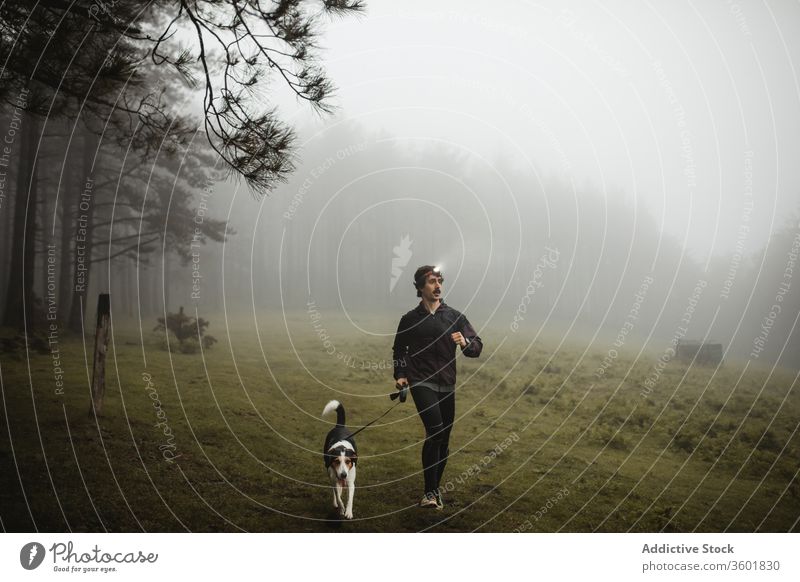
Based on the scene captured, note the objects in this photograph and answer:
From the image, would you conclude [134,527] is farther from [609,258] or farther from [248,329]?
[609,258]

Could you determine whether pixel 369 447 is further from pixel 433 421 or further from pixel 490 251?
pixel 490 251

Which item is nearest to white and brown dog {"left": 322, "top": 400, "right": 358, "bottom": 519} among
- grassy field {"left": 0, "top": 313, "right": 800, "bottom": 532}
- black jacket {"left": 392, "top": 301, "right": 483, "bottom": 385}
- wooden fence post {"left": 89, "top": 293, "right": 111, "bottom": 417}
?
grassy field {"left": 0, "top": 313, "right": 800, "bottom": 532}

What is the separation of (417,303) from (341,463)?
3.76 m

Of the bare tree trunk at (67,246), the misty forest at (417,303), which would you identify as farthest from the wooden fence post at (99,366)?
the bare tree trunk at (67,246)

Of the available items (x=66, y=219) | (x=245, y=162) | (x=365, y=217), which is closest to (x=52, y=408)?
(x=245, y=162)

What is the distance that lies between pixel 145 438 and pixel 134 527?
1.23 metres

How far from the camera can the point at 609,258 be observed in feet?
35.0

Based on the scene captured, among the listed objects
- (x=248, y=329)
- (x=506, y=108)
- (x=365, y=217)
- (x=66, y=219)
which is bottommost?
(x=248, y=329)

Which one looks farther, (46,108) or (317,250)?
(317,250)

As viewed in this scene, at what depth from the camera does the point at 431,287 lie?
458 centimetres
